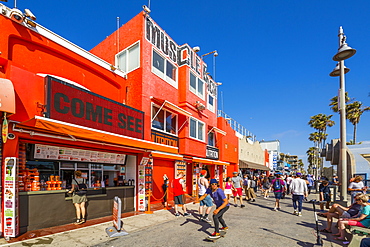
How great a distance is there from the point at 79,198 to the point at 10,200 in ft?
6.43

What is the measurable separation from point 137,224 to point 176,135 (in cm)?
658

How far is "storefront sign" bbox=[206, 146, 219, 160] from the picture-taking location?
17219 mm

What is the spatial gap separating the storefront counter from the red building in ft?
0.09

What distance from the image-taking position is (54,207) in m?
7.19

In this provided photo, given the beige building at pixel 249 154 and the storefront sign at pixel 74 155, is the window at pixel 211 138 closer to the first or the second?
the beige building at pixel 249 154

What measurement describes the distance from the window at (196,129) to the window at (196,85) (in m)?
1.96

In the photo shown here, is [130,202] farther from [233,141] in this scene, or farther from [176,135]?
[233,141]

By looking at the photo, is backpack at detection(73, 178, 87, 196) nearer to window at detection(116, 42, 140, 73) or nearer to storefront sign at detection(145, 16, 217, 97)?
window at detection(116, 42, 140, 73)

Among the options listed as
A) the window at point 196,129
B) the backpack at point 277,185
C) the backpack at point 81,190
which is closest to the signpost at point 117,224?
the backpack at point 81,190

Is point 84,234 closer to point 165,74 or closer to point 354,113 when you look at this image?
point 165,74

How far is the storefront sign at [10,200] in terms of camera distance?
5917 millimetres

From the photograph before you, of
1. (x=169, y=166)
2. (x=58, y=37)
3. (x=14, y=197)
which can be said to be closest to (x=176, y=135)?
(x=169, y=166)

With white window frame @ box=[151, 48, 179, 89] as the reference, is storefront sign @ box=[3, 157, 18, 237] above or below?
below

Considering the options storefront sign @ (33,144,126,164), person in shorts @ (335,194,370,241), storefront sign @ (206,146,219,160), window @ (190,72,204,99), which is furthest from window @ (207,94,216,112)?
person in shorts @ (335,194,370,241)
